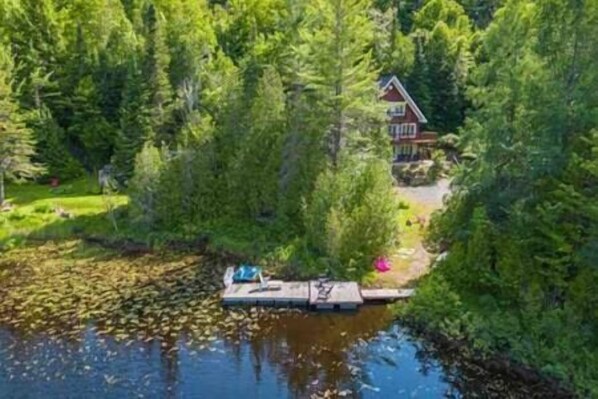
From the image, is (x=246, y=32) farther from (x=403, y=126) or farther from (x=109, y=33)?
(x=403, y=126)

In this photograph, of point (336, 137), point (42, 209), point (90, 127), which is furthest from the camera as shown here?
point (90, 127)

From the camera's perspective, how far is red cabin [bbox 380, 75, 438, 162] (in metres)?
52.9

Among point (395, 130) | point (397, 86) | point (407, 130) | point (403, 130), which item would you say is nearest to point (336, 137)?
point (395, 130)

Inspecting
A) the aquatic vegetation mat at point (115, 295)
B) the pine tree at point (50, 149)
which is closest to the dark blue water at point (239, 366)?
the aquatic vegetation mat at point (115, 295)

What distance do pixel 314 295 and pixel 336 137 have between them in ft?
34.7

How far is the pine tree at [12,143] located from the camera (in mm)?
44938

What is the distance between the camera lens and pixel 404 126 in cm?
5369

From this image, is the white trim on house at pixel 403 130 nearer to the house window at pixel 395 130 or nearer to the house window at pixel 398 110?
the house window at pixel 395 130

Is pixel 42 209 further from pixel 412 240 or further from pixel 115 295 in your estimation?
pixel 412 240

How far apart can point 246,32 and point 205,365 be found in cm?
4405

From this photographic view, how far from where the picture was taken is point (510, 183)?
94.5ft

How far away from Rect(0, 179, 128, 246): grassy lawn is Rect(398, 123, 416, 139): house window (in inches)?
879

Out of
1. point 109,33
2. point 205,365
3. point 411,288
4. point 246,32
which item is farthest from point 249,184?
point 246,32

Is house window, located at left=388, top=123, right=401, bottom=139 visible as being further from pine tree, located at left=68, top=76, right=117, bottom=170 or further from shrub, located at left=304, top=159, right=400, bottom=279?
pine tree, located at left=68, top=76, right=117, bottom=170
